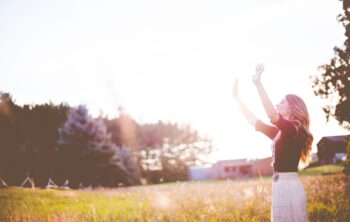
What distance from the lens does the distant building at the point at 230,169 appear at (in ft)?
226

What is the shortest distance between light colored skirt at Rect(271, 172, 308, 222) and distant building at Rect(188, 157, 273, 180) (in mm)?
65409

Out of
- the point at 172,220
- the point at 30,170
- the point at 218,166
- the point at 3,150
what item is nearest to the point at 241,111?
the point at 172,220

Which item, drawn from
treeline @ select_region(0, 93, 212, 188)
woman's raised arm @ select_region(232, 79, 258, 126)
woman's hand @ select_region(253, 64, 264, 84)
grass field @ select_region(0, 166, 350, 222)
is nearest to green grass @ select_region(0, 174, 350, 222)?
grass field @ select_region(0, 166, 350, 222)

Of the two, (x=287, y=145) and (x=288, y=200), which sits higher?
(x=287, y=145)

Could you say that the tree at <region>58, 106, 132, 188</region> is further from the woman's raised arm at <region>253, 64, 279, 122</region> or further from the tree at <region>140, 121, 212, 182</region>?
the woman's raised arm at <region>253, 64, 279, 122</region>

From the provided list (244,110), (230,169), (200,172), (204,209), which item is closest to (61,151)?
(204,209)

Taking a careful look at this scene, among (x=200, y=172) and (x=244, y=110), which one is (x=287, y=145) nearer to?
(x=244, y=110)

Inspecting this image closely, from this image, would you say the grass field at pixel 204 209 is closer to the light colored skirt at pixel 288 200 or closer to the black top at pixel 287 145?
the light colored skirt at pixel 288 200

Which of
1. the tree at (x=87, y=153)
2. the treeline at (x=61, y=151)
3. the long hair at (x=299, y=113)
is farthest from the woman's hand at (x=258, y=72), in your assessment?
the tree at (x=87, y=153)

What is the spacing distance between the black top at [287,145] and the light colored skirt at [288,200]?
0.10 metres

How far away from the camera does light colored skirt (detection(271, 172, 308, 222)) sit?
370 cm

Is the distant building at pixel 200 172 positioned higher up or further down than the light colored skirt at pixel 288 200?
further down

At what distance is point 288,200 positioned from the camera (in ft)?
12.2

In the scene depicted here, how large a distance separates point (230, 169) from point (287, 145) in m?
71.0
